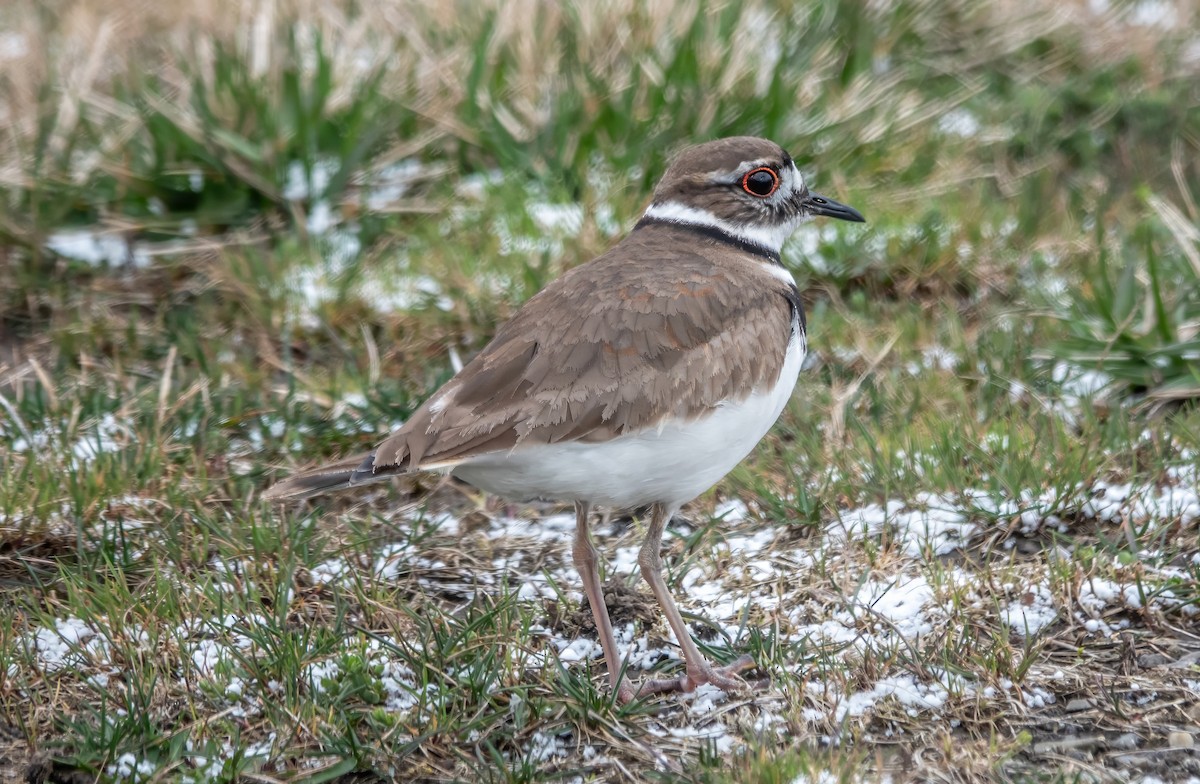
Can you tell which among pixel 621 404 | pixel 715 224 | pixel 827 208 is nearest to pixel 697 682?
pixel 621 404

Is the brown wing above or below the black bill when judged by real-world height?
below

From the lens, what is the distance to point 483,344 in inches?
229

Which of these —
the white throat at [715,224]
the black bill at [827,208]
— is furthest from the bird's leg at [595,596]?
the black bill at [827,208]

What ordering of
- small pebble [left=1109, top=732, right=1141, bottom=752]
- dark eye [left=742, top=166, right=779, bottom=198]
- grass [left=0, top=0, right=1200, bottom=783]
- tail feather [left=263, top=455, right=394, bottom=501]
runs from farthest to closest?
dark eye [left=742, top=166, right=779, bottom=198] < tail feather [left=263, top=455, right=394, bottom=501] < grass [left=0, top=0, right=1200, bottom=783] < small pebble [left=1109, top=732, right=1141, bottom=752]

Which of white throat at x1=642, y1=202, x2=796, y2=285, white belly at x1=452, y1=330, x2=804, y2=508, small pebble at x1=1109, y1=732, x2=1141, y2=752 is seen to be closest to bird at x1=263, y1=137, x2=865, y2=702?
white belly at x1=452, y1=330, x2=804, y2=508

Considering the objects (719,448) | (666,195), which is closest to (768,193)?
(666,195)

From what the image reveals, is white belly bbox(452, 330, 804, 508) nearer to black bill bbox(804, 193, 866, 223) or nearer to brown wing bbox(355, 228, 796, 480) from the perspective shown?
brown wing bbox(355, 228, 796, 480)

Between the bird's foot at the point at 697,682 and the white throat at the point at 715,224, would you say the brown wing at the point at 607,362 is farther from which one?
the bird's foot at the point at 697,682

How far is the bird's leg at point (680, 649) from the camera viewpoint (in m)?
3.84

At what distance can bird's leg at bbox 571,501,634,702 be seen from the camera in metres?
3.85

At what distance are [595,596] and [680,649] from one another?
321mm

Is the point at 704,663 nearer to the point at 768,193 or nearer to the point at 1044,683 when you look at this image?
the point at 1044,683

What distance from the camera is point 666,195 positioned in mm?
4531

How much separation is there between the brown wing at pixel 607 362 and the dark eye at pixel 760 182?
44 centimetres
